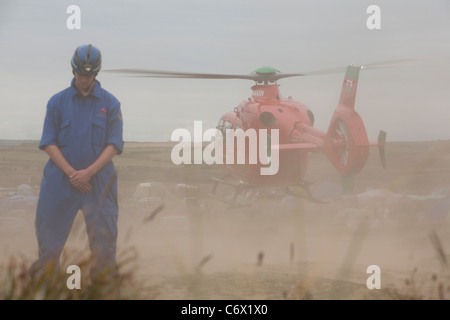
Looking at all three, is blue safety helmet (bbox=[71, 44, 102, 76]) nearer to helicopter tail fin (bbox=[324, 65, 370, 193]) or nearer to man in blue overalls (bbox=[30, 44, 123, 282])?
man in blue overalls (bbox=[30, 44, 123, 282])

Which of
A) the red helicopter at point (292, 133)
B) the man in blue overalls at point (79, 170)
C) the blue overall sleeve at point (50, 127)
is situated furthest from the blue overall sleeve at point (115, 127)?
the red helicopter at point (292, 133)

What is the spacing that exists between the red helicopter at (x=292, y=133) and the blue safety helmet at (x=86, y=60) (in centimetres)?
439

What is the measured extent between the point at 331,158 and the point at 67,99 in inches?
275

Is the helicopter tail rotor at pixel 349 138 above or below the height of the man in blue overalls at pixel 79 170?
above

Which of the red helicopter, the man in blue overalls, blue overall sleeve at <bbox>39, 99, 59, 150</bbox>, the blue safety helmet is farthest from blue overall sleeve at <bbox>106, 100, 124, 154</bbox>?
the red helicopter

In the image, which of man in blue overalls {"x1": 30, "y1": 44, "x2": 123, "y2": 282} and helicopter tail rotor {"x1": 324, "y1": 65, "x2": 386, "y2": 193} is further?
helicopter tail rotor {"x1": 324, "y1": 65, "x2": 386, "y2": 193}

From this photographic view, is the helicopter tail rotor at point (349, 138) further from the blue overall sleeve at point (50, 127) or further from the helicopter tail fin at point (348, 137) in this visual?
the blue overall sleeve at point (50, 127)

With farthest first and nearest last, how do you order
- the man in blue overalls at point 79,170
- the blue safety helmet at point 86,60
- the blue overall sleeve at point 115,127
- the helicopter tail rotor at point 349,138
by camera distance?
the helicopter tail rotor at point 349,138 → the blue overall sleeve at point 115,127 → the man in blue overalls at point 79,170 → the blue safety helmet at point 86,60

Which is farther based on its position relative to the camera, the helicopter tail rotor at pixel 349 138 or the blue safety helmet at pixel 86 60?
the helicopter tail rotor at pixel 349 138

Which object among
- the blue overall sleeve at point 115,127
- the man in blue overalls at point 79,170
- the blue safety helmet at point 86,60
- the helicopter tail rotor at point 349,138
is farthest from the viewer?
the helicopter tail rotor at point 349,138

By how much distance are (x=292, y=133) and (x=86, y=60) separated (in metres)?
7.37

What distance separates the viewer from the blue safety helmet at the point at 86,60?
6.99 m

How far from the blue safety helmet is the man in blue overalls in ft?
0.04

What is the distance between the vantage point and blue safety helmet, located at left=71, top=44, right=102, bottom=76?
6988 millimetres
